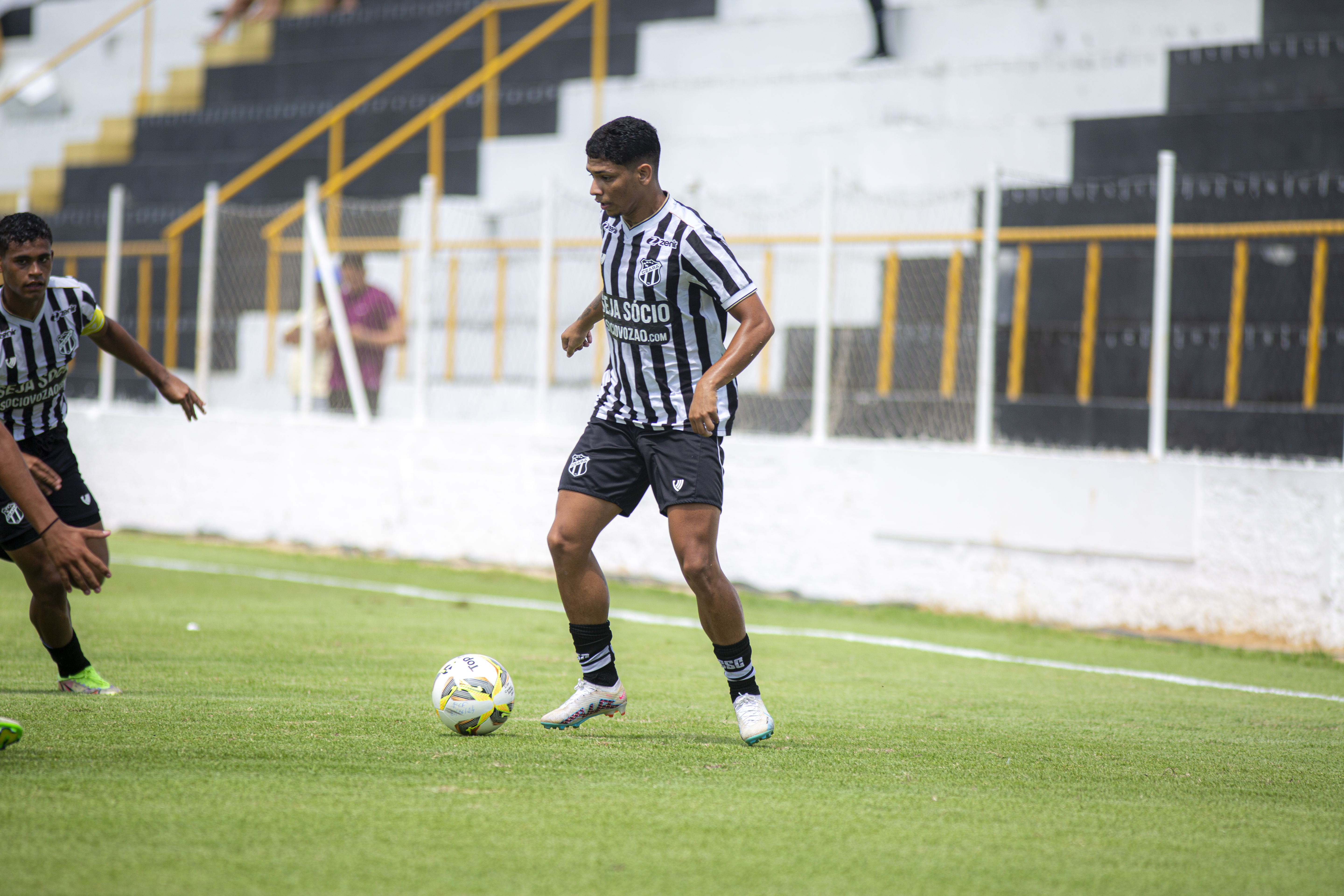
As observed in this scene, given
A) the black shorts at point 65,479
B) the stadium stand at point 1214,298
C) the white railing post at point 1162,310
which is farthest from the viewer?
the stadium stand at point 1214,298

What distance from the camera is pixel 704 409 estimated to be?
4746 millimetres

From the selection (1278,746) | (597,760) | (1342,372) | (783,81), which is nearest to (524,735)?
(597,760)

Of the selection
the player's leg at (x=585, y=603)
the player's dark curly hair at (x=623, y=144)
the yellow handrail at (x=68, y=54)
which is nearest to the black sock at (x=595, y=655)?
the player's leg at (x=585, y=603)

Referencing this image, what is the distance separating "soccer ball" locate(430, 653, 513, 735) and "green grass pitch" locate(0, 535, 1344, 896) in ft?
0.29

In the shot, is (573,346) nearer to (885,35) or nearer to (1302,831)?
(1302,831)

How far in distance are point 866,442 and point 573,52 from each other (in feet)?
28.3

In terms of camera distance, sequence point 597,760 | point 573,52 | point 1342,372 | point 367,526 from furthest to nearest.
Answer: point 573,52 → point 367,526 → point 1342,372 → point 597,760

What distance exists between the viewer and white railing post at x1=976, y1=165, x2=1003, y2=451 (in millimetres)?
9312

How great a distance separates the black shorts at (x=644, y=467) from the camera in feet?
16.3

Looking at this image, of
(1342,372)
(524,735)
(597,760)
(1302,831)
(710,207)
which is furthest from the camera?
(710,207)

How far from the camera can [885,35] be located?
14727mm

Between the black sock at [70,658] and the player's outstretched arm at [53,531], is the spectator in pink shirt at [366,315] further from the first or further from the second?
the player's outstretched arm at [53,531]

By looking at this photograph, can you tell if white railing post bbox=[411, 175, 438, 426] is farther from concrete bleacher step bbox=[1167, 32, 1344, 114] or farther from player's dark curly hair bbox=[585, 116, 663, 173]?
player's dark curly hair bbox=[585, 116, 663, 173]

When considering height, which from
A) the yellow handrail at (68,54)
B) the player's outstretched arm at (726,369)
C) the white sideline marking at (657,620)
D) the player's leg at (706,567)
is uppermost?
the yellow handrail at (68,54)
